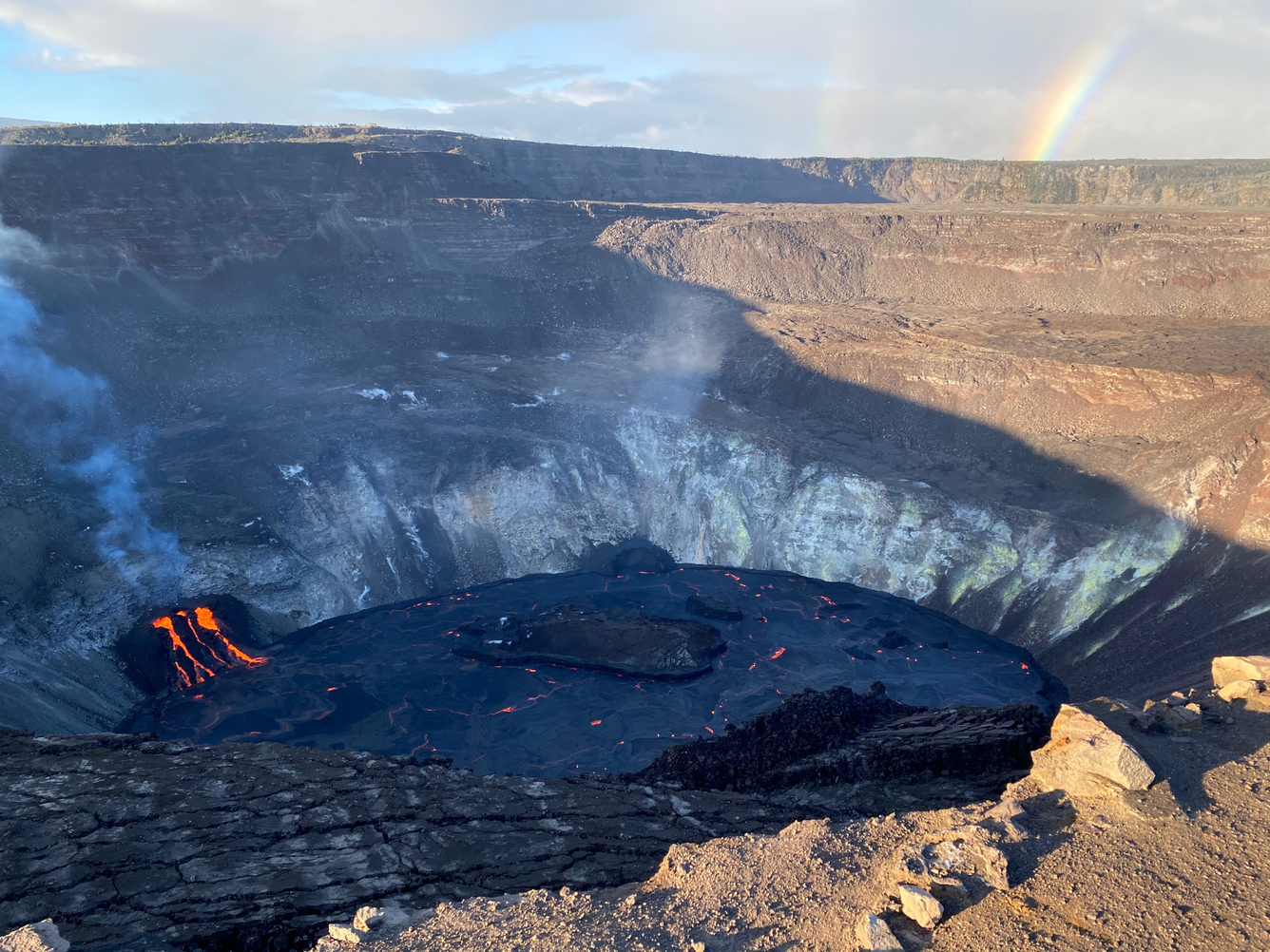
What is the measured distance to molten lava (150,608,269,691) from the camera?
28.4 meters

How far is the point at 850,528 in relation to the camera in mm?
35188

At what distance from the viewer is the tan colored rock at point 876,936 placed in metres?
9.27

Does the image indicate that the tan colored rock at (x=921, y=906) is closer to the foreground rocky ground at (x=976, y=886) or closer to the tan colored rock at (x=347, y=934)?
the foreground rocky ground at (x=976, y=886)

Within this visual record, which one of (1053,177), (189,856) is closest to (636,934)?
(189,856)

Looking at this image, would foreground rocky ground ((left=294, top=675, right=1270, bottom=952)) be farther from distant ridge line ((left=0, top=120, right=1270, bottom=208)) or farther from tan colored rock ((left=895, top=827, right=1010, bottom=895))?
distant ridge line ((left=0, top=120, right=1270, bottom=208))

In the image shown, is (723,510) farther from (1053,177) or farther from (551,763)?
(1053,177)

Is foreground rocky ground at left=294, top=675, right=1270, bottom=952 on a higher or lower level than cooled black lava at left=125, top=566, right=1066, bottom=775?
higher

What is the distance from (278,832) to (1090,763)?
14153 mm

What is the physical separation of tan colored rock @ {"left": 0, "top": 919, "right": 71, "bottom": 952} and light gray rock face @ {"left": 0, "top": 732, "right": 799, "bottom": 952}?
7.3 inches

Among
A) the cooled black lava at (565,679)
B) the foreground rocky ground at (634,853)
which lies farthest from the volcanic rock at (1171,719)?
the cooled black lava at (565,679)

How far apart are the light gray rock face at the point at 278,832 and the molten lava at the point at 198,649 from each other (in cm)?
1164

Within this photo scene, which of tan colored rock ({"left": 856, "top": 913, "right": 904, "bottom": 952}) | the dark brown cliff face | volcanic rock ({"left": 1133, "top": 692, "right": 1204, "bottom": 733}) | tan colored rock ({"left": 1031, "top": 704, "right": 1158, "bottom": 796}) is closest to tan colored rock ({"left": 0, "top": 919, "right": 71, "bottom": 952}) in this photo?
tan colored rock ({"left": 856, "top": 913, "right": 904, "bottom": 952})

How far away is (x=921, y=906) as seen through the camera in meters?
9.75

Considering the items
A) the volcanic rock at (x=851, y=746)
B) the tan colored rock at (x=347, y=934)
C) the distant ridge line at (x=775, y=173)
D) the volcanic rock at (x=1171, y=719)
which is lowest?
the volcanic rock at (x=851, y=746)
